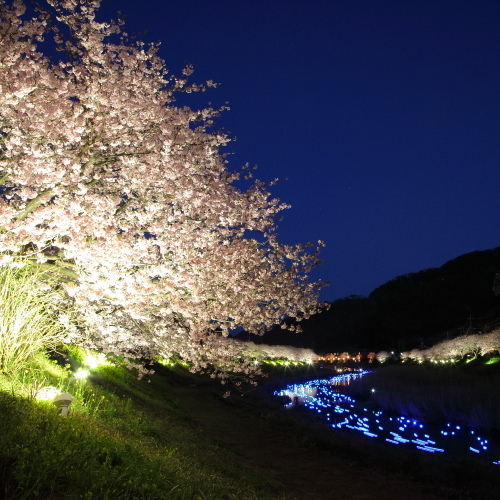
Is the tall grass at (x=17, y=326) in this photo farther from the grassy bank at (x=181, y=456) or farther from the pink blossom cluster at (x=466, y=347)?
the pink blossom cluster at (x=466, y=347)

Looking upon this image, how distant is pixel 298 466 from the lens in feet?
39.3

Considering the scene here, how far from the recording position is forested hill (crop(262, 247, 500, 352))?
89.9 metres

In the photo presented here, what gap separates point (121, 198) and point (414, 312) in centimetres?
9958

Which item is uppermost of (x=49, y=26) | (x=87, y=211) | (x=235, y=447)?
(x=49, y=26)

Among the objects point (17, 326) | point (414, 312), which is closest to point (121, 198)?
point (17, 326)

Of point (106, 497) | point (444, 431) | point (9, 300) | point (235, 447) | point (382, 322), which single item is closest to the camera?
point (106, 497)

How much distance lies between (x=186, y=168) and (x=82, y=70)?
324 centimetres

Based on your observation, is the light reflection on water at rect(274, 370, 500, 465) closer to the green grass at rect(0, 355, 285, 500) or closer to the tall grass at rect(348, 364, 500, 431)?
the tall grass at rect(348, 364, 500, 431)

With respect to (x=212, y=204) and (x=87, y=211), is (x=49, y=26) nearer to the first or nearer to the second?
(x=87, y=211)

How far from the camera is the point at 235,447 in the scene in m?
13.2

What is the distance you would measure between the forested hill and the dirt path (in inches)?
2585

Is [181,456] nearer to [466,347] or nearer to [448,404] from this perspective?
[448,404]

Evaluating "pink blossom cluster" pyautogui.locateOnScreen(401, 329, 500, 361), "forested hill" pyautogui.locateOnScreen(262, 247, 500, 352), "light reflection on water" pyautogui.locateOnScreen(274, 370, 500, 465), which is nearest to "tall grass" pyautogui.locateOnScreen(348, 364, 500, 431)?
"light reflection on water" pyautogui.locateOnScreen(274, 370, 500, 465)

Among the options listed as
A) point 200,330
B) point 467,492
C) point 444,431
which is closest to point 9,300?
point 200,330
